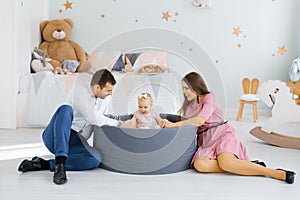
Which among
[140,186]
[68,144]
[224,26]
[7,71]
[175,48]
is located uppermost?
[224,26]

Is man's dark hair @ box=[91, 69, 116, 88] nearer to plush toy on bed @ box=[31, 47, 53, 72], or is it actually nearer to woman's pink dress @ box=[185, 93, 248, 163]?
woman's pink dress @ box=[185, 93, 248, 163]

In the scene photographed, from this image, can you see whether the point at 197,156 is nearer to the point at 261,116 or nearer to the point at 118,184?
the point at 118,184

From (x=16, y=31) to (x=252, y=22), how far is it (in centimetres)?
221

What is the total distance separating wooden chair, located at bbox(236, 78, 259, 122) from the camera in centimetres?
421

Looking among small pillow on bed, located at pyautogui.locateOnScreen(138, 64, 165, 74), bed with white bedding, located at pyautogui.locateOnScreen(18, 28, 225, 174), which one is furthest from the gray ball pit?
small pillow on bed, located at pyautogui.locateOnScreen(138, 64, 165, 74)

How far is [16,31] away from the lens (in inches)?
136

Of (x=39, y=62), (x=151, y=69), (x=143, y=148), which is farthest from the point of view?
(x=151, y=69)

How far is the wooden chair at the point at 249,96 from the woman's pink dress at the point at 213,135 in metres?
1.71

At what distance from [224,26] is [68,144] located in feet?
8.47

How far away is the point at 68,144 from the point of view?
7.88 feet

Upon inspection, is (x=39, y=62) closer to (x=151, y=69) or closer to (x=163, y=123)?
(x=151, y=69)

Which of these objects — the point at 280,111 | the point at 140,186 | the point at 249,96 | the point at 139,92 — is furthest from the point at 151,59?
the point at 140,186

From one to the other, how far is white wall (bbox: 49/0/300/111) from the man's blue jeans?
7.68 feet

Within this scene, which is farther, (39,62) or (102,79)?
(39,62)
